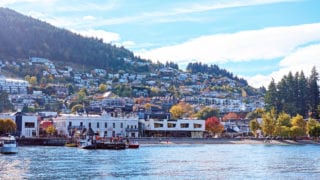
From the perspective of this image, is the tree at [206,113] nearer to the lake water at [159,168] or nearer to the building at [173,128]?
the building at [173,128]

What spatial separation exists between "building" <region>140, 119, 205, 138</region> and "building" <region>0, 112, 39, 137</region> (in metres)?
25.4

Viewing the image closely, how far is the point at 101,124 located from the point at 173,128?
59.4ft

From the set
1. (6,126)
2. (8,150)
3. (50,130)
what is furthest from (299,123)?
(8,150)

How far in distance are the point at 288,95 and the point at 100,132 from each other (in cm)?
5107

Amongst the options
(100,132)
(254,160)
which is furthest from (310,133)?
(254,160)

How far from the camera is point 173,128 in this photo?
145 m

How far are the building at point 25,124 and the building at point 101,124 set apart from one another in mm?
5716

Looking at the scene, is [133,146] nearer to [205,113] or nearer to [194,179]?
[194,179]

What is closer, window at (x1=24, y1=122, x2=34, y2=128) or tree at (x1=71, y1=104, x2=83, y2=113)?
window at (x1=24, y1=122, x2=34, y2=128)

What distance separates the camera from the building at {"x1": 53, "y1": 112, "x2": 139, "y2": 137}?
132 m

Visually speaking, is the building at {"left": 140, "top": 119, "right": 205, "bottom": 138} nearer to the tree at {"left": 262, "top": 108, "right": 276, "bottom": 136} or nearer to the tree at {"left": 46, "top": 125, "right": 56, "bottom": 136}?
the tree at {"left": 262, "top": 108, "right": 276, "bottom": 136}

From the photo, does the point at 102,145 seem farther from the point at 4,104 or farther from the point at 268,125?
the point at 4,104

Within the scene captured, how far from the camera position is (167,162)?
227ft

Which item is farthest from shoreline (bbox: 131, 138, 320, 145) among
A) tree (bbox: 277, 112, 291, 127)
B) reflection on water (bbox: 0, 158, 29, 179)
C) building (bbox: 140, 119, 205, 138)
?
reflection on water (bbox: 0, 158, 29, 179)
